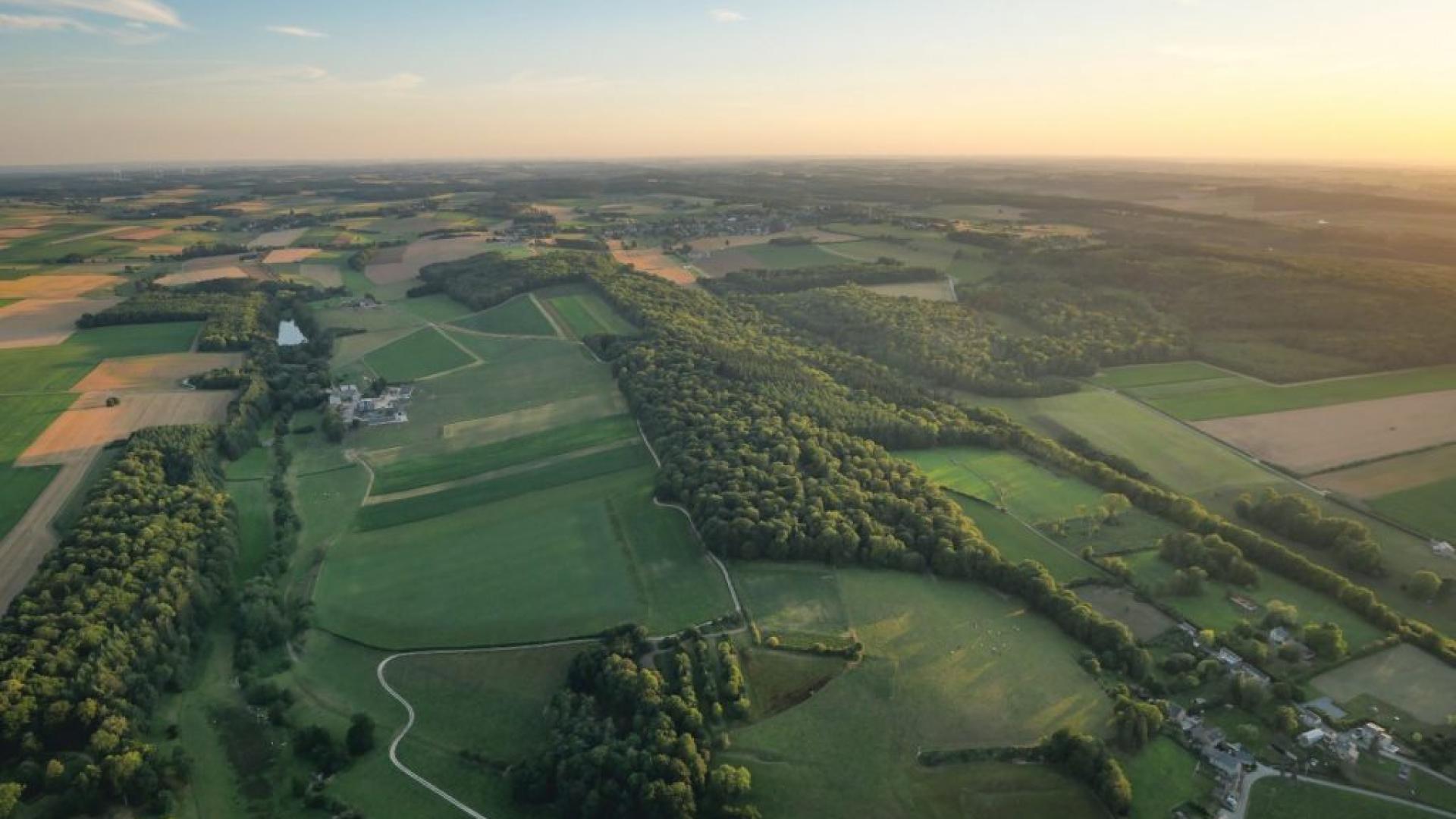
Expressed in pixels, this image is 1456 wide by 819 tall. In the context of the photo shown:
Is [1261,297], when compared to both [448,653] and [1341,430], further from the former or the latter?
[448,653]

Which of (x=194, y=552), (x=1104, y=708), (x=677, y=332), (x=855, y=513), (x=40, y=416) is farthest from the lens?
(x=677, y=332)

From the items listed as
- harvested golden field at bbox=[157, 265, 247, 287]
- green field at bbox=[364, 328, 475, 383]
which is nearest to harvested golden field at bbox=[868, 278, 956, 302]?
green field at bbox=[364, 328, 475, 383]

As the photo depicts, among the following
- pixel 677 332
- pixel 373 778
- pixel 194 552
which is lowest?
pixel 373 778

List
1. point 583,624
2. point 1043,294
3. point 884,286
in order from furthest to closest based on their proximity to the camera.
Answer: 1. point 884,286
2. point 1043,294
3. point 583,624

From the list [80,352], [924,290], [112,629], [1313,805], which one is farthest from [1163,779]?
[80,352]

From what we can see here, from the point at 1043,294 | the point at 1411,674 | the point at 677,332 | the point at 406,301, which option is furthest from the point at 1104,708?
the point at 406,301

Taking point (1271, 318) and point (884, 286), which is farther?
point (884, 286)

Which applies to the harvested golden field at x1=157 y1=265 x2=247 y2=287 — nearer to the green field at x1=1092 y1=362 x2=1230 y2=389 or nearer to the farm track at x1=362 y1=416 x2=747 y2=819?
the farm track at x1=362 y1=416 x2=747 y2=819

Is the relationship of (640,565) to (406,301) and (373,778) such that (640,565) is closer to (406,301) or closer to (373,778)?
(373,778)
